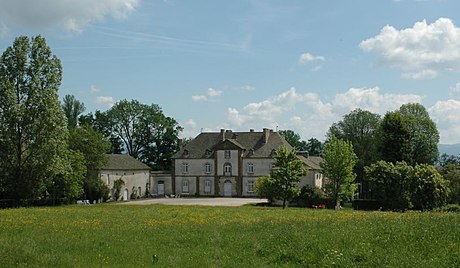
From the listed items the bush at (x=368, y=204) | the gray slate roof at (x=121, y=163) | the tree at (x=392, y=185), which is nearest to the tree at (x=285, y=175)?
the tree at (x=392, y=185)

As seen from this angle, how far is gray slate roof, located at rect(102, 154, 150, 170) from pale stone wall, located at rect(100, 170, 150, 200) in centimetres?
50

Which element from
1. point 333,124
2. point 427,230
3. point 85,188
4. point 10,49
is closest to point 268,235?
point 427,230

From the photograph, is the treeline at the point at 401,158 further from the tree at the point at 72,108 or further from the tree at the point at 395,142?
the tree at the point at 72,108

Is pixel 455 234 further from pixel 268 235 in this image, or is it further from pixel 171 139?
pixel 171 139

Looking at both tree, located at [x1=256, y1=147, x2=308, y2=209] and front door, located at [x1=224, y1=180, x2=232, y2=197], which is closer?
tree, located at [x1=256, y1=147, x2=308, y2=209]

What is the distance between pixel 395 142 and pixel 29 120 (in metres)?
45.5

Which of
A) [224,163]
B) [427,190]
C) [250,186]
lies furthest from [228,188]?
[427,190]

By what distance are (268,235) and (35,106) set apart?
36.8 m

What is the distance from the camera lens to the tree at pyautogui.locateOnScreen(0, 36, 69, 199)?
165ft

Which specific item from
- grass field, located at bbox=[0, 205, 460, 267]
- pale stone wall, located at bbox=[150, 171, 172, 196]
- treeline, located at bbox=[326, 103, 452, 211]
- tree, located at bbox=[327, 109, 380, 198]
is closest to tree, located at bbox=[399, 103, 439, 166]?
treeline, located at bbox=[326, 103, 452, 211]

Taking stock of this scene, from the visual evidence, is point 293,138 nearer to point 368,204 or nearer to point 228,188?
point 228,188

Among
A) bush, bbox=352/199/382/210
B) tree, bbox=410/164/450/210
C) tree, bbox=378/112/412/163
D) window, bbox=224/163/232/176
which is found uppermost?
tree, bbox=378/112/412/163

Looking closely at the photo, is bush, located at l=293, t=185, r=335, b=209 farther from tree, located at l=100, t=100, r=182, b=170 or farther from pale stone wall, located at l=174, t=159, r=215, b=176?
tree, located at l=100, t=100, r=182, b=170

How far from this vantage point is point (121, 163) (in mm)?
83062
